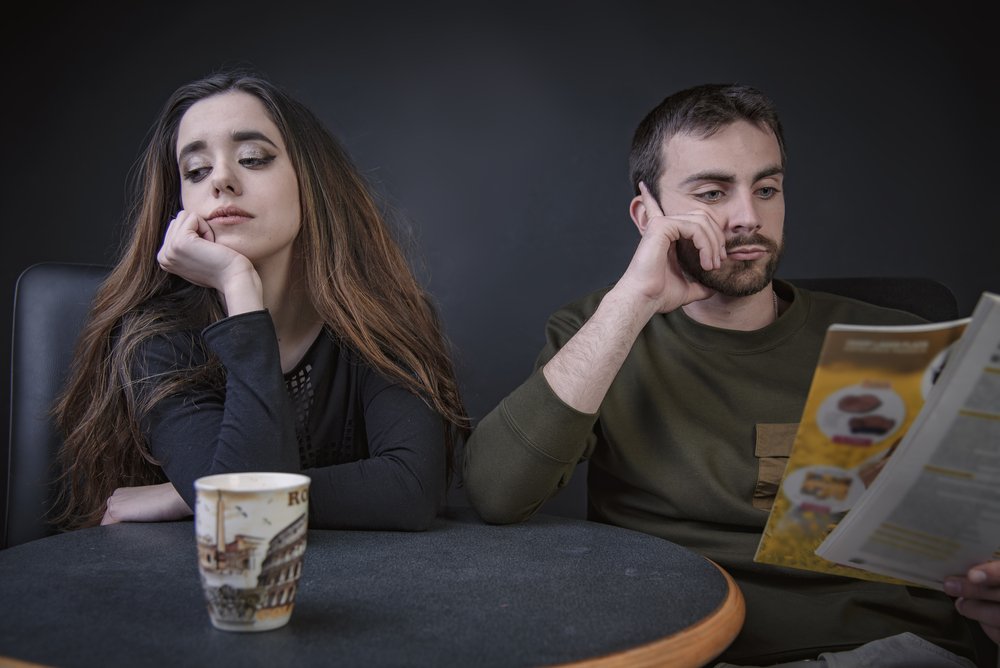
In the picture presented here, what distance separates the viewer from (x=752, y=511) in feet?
4.90

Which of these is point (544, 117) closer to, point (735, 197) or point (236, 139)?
point (735, 197)

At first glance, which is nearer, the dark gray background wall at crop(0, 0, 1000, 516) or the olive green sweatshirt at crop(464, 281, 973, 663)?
the olive green sweatshirt at crop(464, 281, 973, 663)

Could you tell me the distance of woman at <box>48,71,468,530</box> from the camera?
4.26ft

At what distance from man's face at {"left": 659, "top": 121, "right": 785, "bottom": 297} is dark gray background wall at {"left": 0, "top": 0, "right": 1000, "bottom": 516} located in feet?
3.61

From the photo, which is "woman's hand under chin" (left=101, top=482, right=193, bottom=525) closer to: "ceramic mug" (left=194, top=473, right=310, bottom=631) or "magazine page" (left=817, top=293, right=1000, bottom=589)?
"ceramic mug" (left=194, top=473, right=310, bottom=631)

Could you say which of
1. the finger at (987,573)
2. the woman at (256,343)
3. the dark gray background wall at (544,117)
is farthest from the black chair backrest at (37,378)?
the finger at (987,573)

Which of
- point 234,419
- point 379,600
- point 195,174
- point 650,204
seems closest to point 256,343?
point 234,419

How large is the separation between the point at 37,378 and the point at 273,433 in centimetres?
72

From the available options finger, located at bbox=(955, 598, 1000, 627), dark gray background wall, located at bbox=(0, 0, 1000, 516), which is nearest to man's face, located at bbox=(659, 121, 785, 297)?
finger, located at bbox=(955, 598, 1000, 627)

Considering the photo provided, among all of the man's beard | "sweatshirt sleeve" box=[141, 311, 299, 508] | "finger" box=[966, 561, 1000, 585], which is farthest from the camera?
the man's beard

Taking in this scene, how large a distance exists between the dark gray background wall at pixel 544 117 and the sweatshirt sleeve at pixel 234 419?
54.9 inches

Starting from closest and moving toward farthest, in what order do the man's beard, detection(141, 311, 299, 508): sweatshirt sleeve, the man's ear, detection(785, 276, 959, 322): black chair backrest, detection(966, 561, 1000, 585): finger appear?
1. detection(966, 561, 1000, 585): finger
2. detection(141, 311, 299, 508): sweatshirt sleeve
3. the man's beard
4. detection(785, 276, 959, 322): black chair backrest
5. the man's ear

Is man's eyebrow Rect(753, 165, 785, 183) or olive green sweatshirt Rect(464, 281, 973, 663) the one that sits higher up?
man's eyebrow Rect(753, 165, 785, 183)

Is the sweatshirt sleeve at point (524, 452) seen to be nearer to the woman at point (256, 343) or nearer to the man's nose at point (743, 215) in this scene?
the woman at point (256, 343)
